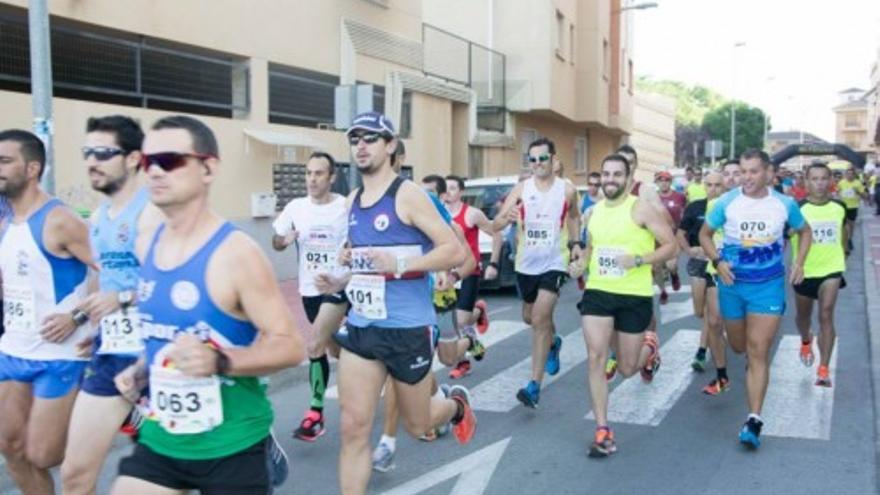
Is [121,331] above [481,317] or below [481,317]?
above

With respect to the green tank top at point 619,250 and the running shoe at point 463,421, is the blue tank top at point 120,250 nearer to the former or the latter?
the running shoe at point 463,421

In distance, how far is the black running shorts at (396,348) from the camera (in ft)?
15.6

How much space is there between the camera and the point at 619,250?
247 inches

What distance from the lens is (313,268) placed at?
672 cm

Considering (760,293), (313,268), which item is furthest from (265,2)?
(760,293)

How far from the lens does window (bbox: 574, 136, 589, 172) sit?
33375 millimetres

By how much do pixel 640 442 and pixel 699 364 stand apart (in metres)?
2.48

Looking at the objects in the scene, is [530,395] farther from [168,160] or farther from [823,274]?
[168,160]

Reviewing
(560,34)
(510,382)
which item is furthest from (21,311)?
(560,34)

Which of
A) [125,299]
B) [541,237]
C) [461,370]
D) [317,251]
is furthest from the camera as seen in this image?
[461,370]

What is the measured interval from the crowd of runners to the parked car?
456 centimetres

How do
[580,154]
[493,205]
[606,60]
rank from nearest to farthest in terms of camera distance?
[493,205] < [606,60] < [580,154]

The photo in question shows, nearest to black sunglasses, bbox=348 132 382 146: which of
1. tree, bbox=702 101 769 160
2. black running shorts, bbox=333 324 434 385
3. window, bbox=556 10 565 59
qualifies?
black running shorts, bbox=333 324 434 385

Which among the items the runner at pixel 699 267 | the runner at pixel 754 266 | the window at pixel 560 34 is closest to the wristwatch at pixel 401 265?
the runner at pixel 754 266
